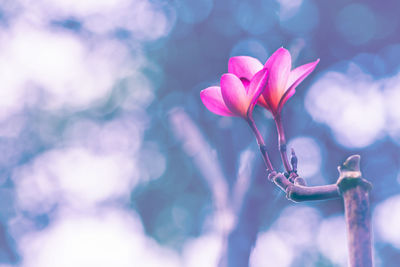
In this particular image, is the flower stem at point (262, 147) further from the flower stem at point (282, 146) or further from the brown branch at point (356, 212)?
the brown branch at point (356, 212)

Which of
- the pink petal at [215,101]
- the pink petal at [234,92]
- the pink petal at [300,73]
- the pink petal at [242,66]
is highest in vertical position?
the pink petal at [242,66]

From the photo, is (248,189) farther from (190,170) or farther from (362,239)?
(362,239)

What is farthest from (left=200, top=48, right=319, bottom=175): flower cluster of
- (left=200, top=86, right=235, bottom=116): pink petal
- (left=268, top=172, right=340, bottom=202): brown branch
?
(left=268, top=172, right=340, bottom=202): brown branch

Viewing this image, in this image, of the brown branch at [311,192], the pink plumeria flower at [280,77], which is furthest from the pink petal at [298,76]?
the brown branch at [311,192]

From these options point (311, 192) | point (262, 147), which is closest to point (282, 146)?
point (262, 147)

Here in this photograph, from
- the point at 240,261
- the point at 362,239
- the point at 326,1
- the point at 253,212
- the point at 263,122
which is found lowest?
the point at 362,239

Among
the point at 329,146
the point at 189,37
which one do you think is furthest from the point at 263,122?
the point at 189,37
